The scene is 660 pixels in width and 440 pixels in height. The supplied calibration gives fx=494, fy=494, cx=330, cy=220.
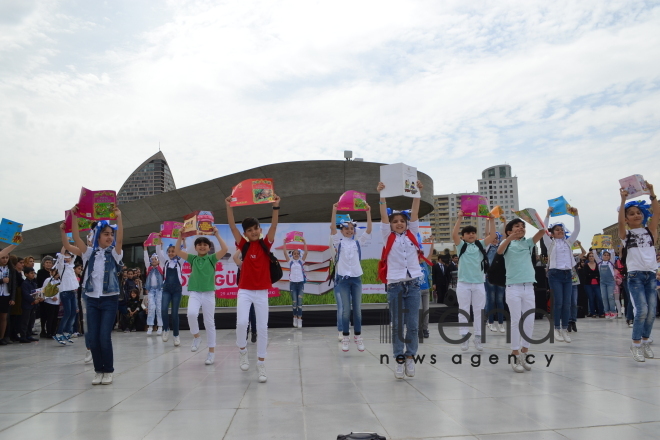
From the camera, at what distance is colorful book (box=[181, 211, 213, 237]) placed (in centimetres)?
722

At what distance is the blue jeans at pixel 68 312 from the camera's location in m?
9.54

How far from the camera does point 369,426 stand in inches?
137

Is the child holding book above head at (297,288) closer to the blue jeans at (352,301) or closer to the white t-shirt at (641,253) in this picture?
the blue jeans at (352,301)

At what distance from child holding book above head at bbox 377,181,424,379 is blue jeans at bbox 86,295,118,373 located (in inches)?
120

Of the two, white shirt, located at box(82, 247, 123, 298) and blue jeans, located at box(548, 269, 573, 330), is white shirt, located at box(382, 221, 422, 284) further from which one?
blue jeans, located at box(548, 269, 573, 330)

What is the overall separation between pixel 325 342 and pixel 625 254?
4882mm

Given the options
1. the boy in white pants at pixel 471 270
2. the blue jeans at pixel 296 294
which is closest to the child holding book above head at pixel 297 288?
the blue jeans at pixel 296 294

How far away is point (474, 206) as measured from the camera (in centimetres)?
719

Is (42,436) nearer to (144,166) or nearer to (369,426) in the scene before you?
(369,426)

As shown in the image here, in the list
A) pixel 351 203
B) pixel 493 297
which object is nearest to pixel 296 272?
pixel 351 203

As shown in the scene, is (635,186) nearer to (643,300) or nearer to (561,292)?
(643,300)

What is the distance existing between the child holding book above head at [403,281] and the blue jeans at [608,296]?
9.51 meters

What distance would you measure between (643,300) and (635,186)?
1424 mm

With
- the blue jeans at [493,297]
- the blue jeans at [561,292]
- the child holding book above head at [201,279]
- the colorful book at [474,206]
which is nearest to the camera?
the colorful book at [474,206]
